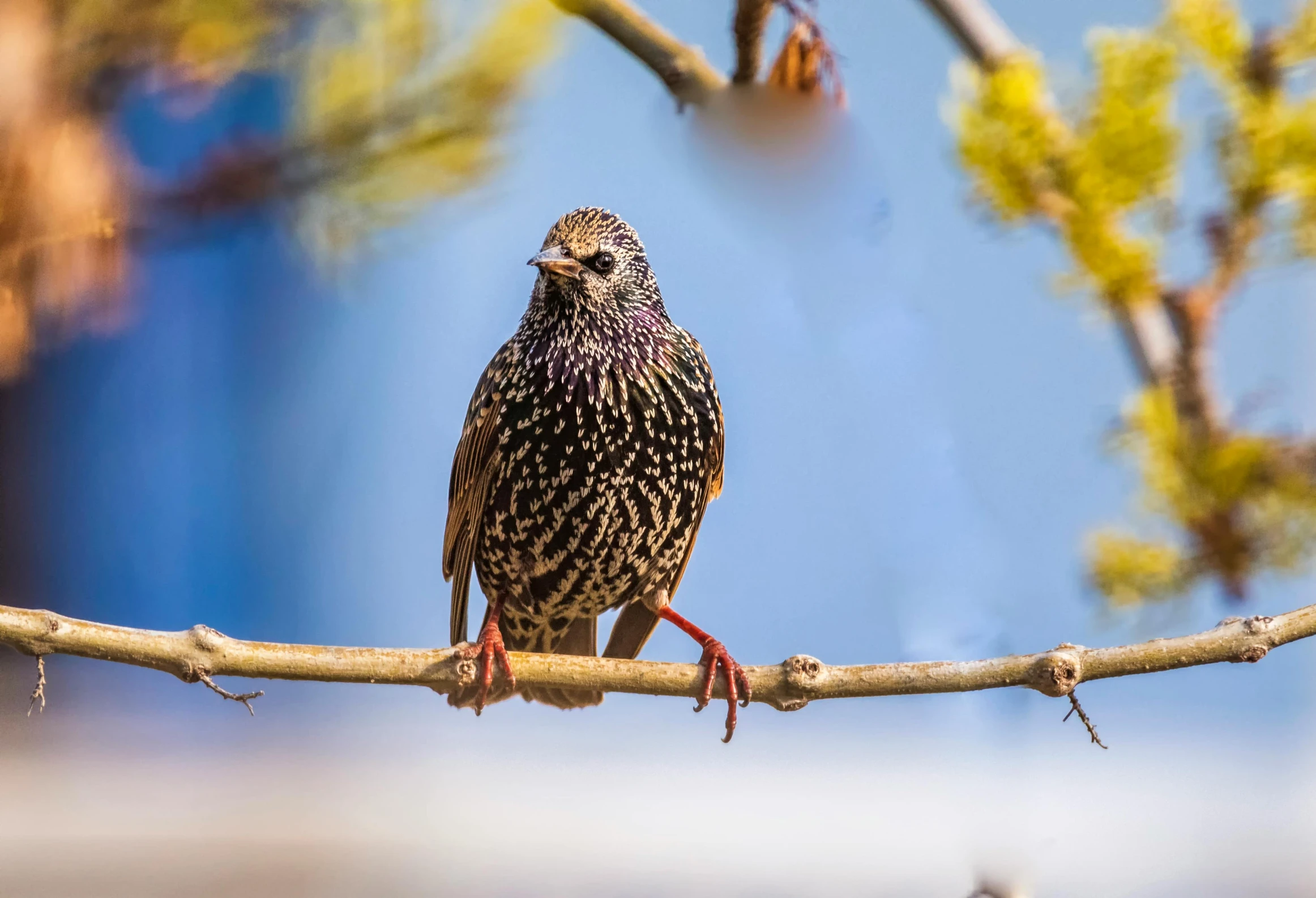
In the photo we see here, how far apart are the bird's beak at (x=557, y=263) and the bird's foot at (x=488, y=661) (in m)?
0.53

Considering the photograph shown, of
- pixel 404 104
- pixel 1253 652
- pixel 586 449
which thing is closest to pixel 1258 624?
pixel 1253 652

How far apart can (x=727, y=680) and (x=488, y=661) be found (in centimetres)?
35

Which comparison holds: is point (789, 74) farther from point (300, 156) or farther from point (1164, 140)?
point (300, 156)

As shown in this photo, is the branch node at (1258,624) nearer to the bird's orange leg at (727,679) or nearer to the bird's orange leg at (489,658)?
the bird's orange leg at (727,679)

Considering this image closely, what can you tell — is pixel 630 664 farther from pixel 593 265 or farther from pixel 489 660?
pixel 593 265

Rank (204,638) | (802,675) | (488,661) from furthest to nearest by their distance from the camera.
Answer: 1. (488,661)
2. (802,675)
3. (204,638)

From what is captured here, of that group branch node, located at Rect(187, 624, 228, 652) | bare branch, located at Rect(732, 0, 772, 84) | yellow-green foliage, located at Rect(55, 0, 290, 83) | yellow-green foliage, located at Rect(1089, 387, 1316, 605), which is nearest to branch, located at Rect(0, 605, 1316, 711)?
branch node, located at Rect(187, 624, 228, 652)

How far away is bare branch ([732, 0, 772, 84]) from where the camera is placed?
1.76 metres

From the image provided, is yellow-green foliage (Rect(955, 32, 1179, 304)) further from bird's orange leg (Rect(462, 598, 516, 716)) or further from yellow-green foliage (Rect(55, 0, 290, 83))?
yellow-green foliage (Rect(55, 0, 290, 83))

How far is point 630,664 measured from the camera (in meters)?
1.59

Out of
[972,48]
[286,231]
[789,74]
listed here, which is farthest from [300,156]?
[972,48]

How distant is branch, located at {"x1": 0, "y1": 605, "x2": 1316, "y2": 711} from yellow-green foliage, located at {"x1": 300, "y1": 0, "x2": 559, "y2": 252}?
0.90 metres

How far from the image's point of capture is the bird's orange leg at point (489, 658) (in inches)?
65.0

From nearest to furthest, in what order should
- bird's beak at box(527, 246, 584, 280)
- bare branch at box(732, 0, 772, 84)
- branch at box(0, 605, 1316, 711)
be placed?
branch at box(0, 605, 1316, 711) → bird's beak at box(527, 246, 584, 280) → bare branch at box(732, 0, 772, 84)
